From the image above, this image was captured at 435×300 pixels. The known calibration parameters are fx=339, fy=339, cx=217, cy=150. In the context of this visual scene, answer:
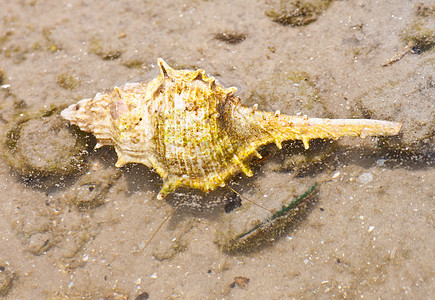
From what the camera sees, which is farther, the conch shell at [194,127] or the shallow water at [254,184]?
the shallow water at [254,184]

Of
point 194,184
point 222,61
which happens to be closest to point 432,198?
point 194,184

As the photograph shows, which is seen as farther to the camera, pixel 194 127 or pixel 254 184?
pixel 254 184

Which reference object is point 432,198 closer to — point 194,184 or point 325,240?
point 325,240

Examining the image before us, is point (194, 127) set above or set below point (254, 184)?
above

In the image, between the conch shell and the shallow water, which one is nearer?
the conch shell
